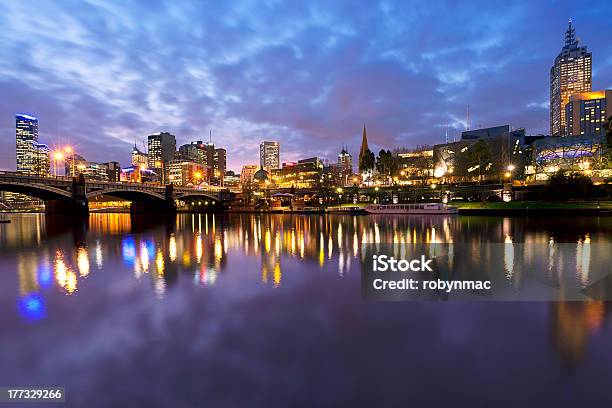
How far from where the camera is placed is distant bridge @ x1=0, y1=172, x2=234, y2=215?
5706 cm

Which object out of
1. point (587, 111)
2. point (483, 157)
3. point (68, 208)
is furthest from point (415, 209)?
point (587, 111)

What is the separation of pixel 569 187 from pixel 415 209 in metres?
29.9

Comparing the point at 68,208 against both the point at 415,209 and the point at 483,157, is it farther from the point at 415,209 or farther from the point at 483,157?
the point at 483,157

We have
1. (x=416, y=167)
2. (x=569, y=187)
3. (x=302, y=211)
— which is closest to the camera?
(x=569, y=187)

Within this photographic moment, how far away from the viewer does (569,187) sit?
61906mm

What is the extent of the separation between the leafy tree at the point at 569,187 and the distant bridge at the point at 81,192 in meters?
95.5

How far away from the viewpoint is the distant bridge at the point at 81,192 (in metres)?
57.1

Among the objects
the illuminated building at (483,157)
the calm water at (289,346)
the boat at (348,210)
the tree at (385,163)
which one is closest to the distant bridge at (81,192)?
the boat at (348,210)

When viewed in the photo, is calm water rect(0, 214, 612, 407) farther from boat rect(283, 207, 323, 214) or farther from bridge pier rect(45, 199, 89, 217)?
boat rect(283, 207, 323, 214)

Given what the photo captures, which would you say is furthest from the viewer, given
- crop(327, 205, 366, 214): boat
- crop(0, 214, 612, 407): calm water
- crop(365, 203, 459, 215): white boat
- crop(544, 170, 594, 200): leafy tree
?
crop(327, 205, 366, 214): boat

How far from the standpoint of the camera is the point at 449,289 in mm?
11711

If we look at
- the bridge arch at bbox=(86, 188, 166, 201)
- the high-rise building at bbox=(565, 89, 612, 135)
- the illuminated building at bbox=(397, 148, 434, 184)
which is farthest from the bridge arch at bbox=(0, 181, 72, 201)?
the high-rise building at bbox=(565, 89, 612, 135)

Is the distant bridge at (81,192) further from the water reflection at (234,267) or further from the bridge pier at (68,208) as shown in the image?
the water reflection at (234,267)

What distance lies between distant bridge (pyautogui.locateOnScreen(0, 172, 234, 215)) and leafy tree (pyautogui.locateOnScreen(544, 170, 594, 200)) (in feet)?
313
